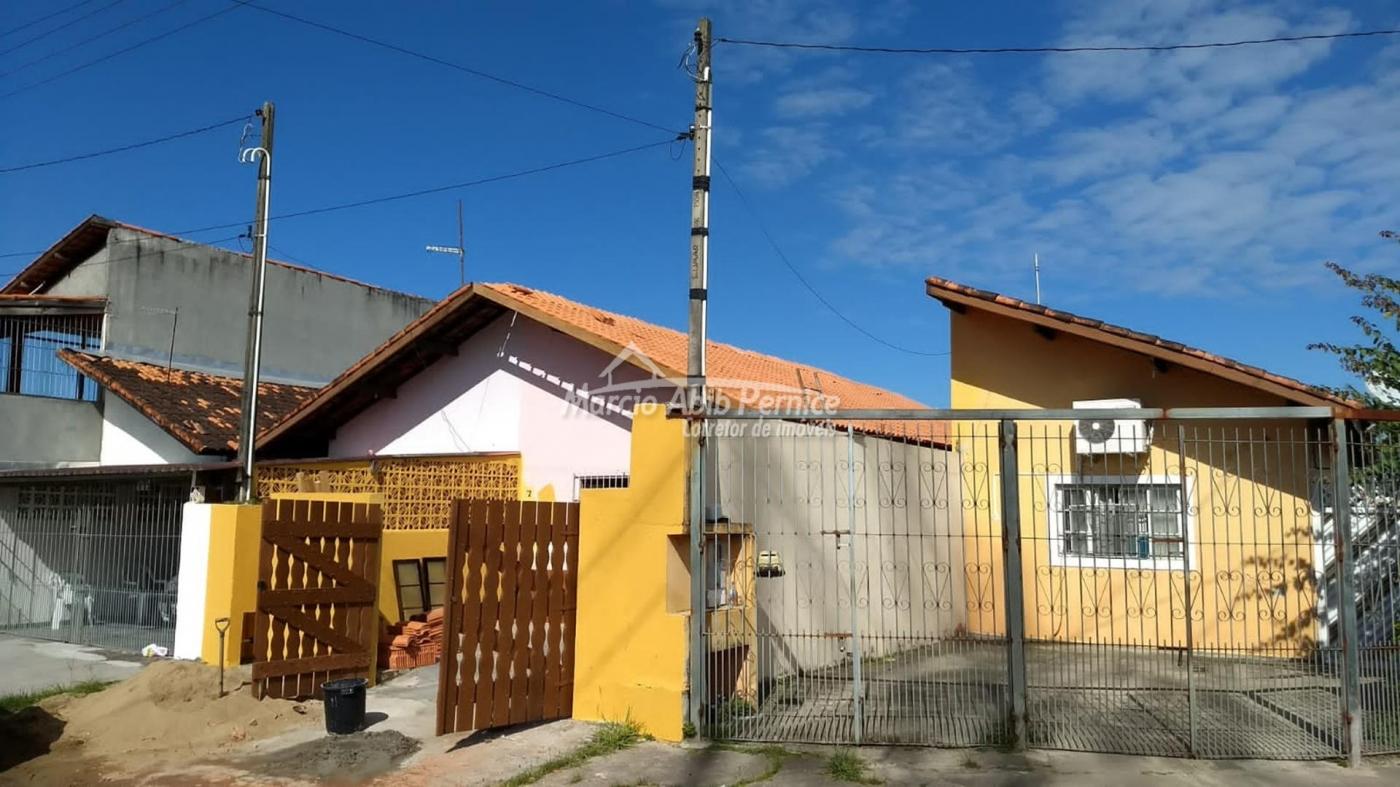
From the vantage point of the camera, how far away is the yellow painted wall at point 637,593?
7305mm

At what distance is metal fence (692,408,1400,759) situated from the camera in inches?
268

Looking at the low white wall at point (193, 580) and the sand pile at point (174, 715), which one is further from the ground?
the low white wall at point (193, 580)

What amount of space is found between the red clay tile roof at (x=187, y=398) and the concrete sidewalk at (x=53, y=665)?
10.0 ft

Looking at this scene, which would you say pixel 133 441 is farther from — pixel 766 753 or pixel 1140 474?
pixel 1140 474

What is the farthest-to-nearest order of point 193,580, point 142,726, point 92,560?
point 92,560 → point 193,580 → point 142,726

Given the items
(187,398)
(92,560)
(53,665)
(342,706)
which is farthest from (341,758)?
(187,398)

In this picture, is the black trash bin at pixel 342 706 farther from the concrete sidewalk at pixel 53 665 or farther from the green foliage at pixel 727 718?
the concrete sidewalk at pixel 53 665

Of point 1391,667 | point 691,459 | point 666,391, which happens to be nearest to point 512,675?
point 691,459

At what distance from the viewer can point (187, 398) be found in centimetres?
1596

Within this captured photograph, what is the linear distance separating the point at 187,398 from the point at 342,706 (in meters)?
10.5

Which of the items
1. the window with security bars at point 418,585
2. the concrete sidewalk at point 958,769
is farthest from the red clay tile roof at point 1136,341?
the window with security bars at point 418,585

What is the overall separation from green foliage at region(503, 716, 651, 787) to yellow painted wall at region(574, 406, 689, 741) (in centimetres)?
9

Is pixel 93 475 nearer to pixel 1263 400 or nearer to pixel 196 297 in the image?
pixel 196 297

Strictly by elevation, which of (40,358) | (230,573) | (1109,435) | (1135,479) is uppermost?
(40,358)
